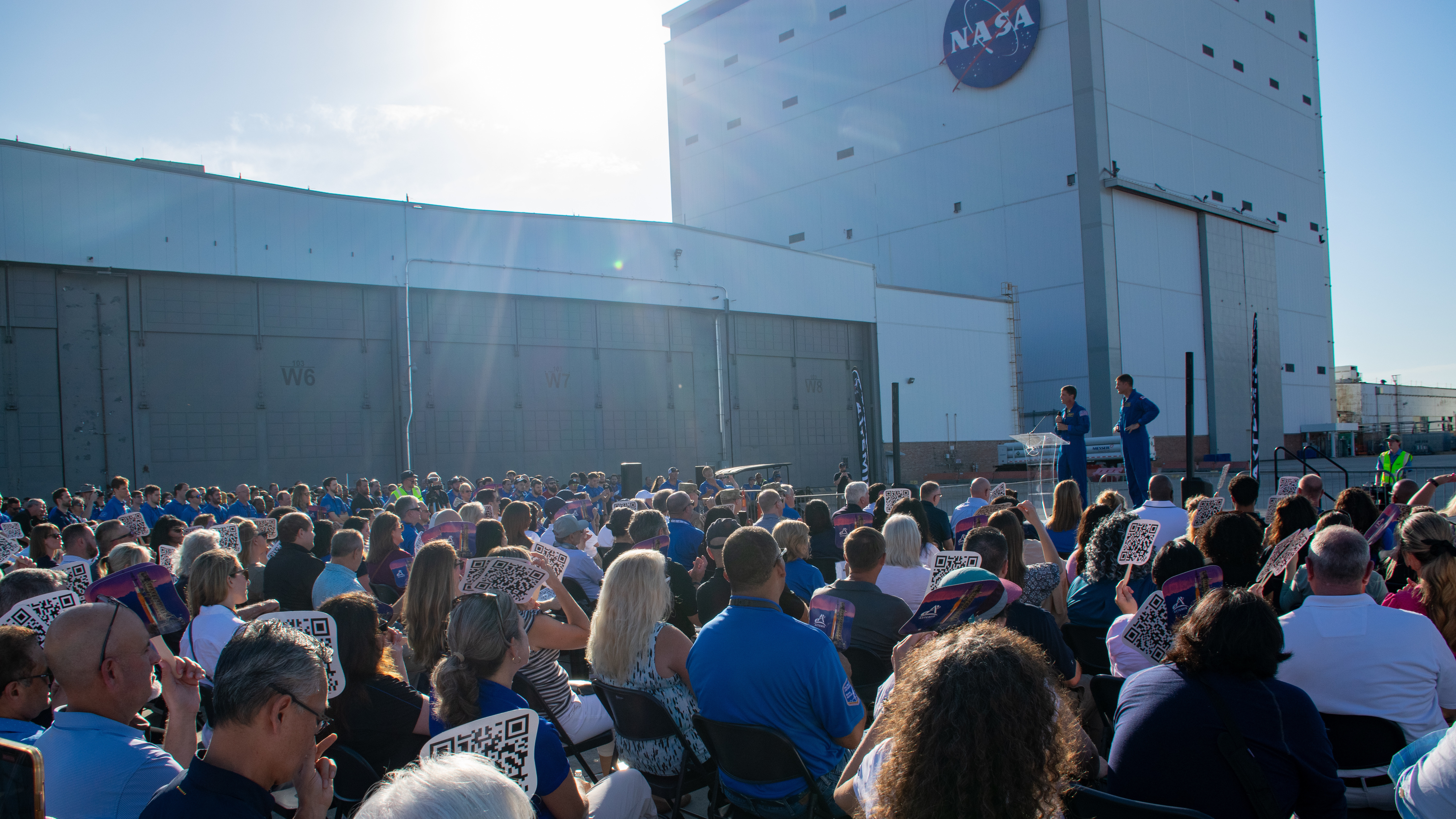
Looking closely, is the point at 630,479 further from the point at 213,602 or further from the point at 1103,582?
the point at 1103,582

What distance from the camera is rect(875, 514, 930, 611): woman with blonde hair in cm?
537

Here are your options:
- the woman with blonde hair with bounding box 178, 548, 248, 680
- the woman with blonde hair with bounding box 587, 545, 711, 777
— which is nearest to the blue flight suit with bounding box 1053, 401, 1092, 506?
the woman with blonde hair with bounding box 587, 545, 711, 777

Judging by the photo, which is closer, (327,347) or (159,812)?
(159,812)

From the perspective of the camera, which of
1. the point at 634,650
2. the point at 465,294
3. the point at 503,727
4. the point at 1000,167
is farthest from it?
the point at 1000,167

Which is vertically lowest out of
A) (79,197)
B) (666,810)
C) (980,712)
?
(666,810)

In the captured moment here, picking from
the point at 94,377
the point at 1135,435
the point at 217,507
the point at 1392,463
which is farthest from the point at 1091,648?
the point at 94,377

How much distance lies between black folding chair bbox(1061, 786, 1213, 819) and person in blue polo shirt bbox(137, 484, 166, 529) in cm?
1432

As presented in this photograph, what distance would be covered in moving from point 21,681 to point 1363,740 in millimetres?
4979

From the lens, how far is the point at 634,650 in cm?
394

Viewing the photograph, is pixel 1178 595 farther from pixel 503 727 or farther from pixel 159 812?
pixel 159 812

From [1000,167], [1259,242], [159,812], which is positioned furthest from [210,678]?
[1259,242]

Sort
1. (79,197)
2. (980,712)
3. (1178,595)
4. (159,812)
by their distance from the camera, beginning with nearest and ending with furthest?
(980,712), (159,812), (1178,595), (79,197)

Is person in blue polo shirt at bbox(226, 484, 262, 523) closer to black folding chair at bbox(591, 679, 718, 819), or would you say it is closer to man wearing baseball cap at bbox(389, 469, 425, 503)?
man wearing baseball cap at bbox(389, 469, 425, 503)

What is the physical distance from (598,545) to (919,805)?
7.40m
